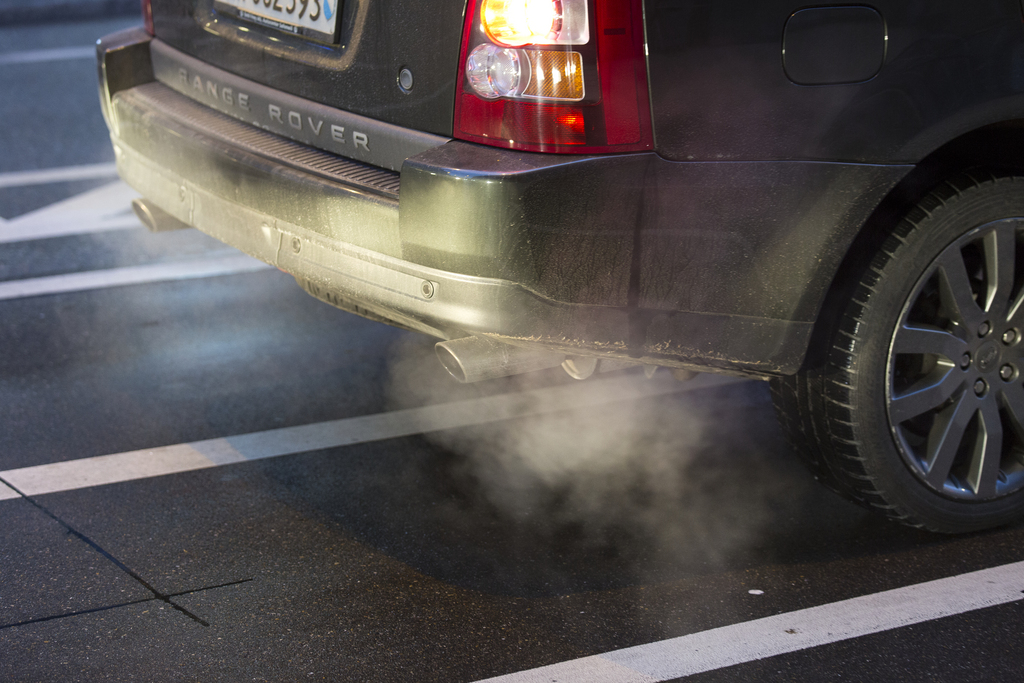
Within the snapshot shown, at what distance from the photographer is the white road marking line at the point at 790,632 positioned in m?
2.33

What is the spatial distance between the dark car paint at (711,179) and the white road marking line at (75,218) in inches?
130

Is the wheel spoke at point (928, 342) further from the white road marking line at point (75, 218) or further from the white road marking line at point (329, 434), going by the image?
the white road marking line at point (75, 218)

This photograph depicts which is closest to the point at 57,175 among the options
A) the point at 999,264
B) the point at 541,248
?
the point at 541,248

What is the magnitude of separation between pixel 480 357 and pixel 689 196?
0.59 metres

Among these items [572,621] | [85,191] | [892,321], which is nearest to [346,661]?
[572,621]

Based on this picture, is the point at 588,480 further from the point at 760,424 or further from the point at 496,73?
the point at 496,73

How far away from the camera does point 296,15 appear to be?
2.80m

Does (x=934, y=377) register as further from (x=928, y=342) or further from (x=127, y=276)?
(x=127, y=276)

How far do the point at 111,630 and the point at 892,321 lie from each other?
1.97 meters

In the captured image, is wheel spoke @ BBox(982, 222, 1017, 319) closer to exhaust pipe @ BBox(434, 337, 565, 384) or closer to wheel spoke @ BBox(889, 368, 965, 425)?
wheel spoke @ BBox(889, 368, 965, 425)

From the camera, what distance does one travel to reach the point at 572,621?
2508 millimetres

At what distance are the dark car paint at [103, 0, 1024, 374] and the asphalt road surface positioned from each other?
594mm

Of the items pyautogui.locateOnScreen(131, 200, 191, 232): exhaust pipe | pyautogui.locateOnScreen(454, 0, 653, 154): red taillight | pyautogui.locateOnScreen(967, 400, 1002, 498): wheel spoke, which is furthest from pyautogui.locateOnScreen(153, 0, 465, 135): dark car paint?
pyautogui.locateOnScreen(967, 400, 1002, 498): wheel spoke

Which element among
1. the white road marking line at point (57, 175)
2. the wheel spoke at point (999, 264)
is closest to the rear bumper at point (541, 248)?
the wheel spoke at point (999, 264)
